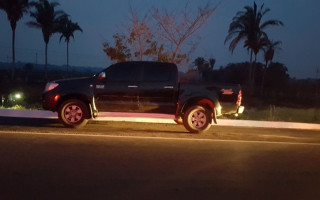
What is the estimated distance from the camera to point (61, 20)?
47.2 meters

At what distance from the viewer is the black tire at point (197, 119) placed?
43.4 feet

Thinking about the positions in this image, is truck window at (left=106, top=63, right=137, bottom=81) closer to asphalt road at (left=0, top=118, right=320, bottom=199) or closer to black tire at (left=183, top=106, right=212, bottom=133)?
asphalt road at (left=0, top=118, right=320, bottom=199)

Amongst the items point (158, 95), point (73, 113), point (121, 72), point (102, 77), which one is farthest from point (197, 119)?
point (73, 113)

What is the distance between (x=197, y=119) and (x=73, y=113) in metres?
3.42

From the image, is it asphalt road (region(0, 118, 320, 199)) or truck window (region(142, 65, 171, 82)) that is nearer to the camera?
asphalt road (region(0, 118, 320, 199))

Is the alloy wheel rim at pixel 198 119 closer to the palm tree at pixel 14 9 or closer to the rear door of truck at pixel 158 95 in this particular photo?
the rear door of truck at pixel 158 95

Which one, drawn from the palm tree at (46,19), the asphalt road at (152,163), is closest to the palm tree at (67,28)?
the palm tree at (46,19)

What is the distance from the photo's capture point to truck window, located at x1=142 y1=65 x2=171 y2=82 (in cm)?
1341

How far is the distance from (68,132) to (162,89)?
2.81 metres

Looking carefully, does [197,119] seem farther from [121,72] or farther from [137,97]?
[121,72]

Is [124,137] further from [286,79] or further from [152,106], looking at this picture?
[286,79]

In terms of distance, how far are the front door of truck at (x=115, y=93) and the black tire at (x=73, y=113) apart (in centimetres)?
43

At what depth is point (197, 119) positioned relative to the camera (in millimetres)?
13297

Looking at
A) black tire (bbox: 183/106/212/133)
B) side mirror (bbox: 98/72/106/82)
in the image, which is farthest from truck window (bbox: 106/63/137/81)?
black tire (bbox: 183/106/212/133)
